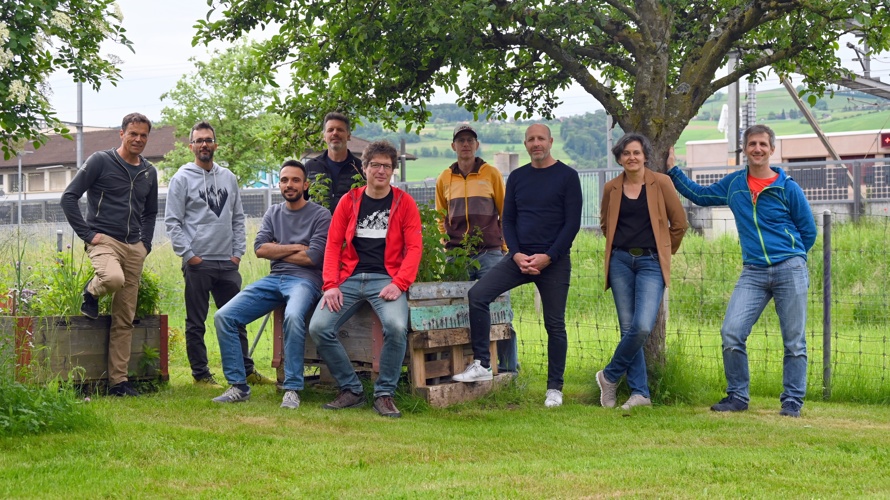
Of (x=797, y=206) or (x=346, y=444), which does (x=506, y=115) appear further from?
(x=346, y=444)

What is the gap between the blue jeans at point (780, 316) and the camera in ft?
23.1

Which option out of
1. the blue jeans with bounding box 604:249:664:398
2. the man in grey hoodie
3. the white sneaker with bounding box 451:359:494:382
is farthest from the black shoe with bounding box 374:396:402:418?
the blue jeans with bounding box 604:249:664:398

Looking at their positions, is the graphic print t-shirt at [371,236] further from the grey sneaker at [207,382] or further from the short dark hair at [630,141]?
the grey sneaker at [207,382]

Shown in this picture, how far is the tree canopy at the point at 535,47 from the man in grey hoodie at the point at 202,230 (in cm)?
102

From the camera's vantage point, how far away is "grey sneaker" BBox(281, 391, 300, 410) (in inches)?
279

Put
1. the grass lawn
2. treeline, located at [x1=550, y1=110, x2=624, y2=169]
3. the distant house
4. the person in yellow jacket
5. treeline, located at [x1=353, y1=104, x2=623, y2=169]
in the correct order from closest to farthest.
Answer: the grass lawn → the person in yellow jacket → the distant house → treeline, located at [x1=550, y1=110, x2=624, y2=169] → treeline, located at [x1=353, y1=104, x2=623, y2=169]

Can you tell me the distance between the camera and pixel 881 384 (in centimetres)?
807

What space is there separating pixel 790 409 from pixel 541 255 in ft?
6.90

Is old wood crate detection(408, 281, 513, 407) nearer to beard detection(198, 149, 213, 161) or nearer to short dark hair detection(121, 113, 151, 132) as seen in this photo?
beard detection(198, 149, 213, 161)

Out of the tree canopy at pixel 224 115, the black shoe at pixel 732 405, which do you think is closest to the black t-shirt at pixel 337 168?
the black shoe at pixel 732 405

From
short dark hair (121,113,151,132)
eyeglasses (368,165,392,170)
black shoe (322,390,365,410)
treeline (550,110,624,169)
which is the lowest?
A: black shoe (322,390,365,410)

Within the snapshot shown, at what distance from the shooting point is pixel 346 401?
7223mm

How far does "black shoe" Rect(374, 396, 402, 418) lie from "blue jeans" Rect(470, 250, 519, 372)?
1.37 m

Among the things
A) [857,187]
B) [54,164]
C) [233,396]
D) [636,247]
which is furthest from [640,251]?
[54,164]
